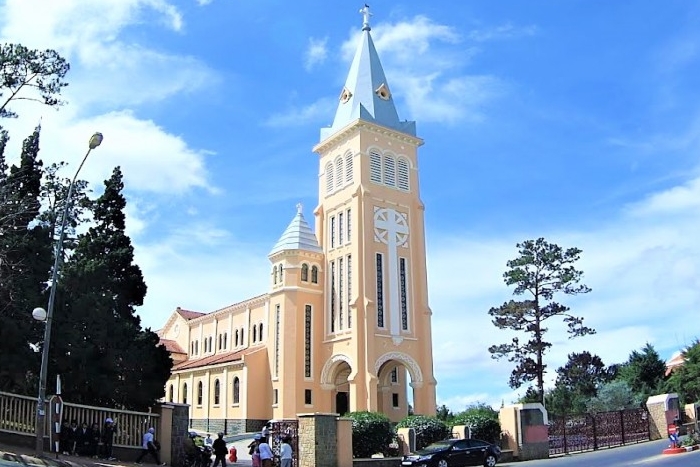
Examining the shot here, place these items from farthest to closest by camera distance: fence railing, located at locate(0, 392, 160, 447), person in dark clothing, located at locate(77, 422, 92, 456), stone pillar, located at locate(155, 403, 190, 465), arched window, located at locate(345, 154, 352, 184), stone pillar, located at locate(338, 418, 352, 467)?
arched window, located at locate(345, 154, 352, 184)
stone pillar, located at locate(155, 403, 190, 465)
stone pillar, located at locate(338, 418, 352, 467)
person in dark clothing, located at locate(77, 422, 92, 456)
fence railing, located at locate(0, 392, 160, 447)

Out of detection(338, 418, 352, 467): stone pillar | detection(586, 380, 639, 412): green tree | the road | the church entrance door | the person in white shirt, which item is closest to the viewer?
the person in white shirt

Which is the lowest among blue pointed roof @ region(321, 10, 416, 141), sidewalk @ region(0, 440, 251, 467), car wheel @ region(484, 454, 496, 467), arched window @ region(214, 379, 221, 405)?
car wheel @ region(484, 454, 496, 467)

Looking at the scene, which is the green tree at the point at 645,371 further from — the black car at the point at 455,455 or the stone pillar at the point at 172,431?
the stone pillar at the point at 172,431

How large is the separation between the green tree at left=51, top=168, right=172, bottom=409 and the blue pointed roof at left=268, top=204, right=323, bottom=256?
17564mm

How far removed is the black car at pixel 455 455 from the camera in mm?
23453

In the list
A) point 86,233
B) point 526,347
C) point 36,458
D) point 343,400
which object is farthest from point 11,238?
point 526,347

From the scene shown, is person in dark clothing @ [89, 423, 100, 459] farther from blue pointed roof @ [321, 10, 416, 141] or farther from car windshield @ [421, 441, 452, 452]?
blue pointed roof @ [321, 10, 416, 141]

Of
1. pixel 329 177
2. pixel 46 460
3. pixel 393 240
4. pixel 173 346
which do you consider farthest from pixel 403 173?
pixel 46 460

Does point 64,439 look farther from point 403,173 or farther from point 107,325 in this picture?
point 403,173

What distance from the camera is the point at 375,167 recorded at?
152 feet

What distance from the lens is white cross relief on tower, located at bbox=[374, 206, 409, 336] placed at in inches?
1715

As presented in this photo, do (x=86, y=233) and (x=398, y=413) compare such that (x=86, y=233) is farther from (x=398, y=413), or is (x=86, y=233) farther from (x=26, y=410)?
(x=398, y=413)

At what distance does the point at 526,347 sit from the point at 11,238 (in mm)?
31692

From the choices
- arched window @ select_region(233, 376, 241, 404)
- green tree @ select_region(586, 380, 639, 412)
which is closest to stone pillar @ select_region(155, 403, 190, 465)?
arched window @ select_region(233, 376, 241, 404)
